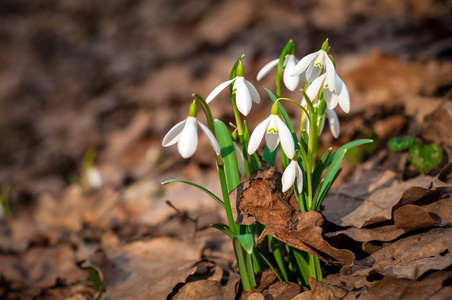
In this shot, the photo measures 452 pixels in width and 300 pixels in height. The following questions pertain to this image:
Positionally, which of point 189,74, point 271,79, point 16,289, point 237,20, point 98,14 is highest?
point 98,14

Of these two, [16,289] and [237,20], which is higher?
[237,20]

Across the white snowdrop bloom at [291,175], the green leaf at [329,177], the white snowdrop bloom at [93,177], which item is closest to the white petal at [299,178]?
the white snowdrop bloom at [291,175]

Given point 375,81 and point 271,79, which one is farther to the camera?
point 271,79

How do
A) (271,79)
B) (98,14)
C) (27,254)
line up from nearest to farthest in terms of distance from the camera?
1. (27,254)
2. (271,79)
3. (98,14)

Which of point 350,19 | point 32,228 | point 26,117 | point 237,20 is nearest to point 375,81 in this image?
point 350,19

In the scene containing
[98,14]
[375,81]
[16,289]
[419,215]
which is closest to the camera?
[419,215]

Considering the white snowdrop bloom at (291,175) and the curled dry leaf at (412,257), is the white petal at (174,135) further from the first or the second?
the curled dry leaf at (412,257)

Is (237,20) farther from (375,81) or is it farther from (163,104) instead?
(375,81)
